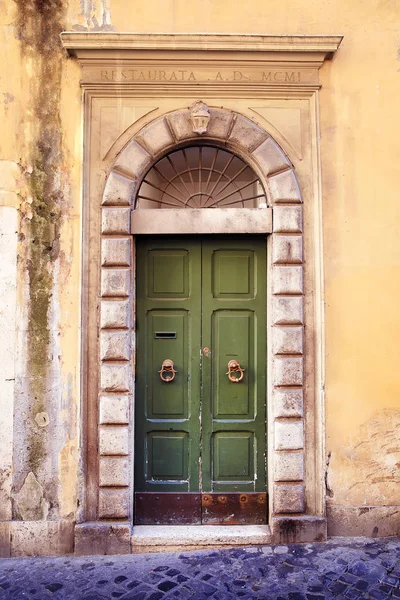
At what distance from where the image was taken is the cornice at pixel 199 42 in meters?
4.55

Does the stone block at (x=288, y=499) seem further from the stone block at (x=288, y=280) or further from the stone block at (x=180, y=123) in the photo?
the stone block at (x=180, y=123)

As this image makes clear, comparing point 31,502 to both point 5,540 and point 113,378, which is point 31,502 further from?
point 113,378

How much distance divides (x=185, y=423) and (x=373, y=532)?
6.54 feet

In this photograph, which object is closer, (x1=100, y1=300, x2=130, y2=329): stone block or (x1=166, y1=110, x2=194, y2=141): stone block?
(x1=100, y1=300, x2=130, y2=329): stone block

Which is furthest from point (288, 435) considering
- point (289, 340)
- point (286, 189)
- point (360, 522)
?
point (286, 189)

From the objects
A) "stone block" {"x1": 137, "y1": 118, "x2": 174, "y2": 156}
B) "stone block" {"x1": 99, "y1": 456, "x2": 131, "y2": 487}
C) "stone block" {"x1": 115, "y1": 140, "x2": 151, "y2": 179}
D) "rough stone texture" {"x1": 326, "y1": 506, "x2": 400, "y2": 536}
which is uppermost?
"stone block" {"x1": 137, "y1": 118, "x2": 174, "y2": 156}

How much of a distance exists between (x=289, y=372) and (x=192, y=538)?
174 cm

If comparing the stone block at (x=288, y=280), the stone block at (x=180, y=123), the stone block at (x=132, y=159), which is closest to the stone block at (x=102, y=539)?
the stone block at (x=288, y=280)

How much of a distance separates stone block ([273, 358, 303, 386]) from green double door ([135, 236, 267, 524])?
0.84 ft

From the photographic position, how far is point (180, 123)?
4699 millimetres

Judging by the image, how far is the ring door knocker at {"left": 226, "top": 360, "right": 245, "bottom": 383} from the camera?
15.6ft

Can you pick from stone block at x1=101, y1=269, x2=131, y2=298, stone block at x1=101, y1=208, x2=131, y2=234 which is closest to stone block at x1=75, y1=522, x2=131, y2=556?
stone block at x1=101, y1=269, x2=131, y2=298

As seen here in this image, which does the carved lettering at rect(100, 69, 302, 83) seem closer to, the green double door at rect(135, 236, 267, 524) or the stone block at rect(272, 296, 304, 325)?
the green double door at rect(135, 236, 267, 524)

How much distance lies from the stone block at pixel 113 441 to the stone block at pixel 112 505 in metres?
0.36
